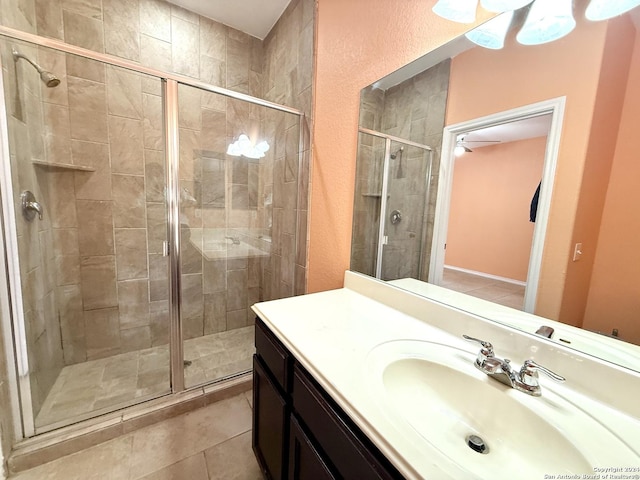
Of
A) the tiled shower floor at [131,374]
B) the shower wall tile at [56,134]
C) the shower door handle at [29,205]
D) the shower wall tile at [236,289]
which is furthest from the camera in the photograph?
the shower wall tile at [236,289]

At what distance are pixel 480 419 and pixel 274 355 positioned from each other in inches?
24.9

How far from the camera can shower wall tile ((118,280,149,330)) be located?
1878mm

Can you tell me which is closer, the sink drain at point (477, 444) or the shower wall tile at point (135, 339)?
the sink drain at point (477, 444)

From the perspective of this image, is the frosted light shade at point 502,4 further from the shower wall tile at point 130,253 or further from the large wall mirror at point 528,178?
the shower wall tile at point 130,253

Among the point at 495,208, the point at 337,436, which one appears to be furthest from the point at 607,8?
the point at 337,436

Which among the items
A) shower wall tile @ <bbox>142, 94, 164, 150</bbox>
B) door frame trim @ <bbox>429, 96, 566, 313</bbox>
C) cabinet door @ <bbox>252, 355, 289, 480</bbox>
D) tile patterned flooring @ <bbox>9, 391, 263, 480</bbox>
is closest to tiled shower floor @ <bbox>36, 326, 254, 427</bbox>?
tile patterned flooring @ <bbox>9, 391, 263, 480</bbox>

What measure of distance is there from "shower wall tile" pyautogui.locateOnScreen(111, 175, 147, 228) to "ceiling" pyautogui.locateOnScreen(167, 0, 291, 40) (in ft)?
4.31

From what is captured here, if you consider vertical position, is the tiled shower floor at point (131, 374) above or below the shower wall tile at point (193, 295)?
below

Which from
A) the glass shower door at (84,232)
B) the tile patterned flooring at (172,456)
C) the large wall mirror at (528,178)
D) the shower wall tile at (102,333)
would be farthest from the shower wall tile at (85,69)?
the tile patterned flooring at (172,456)

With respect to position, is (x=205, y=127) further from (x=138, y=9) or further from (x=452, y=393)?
(x=452, y=393)

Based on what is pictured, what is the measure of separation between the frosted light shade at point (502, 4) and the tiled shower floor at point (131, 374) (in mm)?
2244

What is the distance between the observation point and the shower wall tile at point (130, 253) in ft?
6.00

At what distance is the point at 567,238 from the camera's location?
0.71 meters

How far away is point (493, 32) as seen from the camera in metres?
0.86
